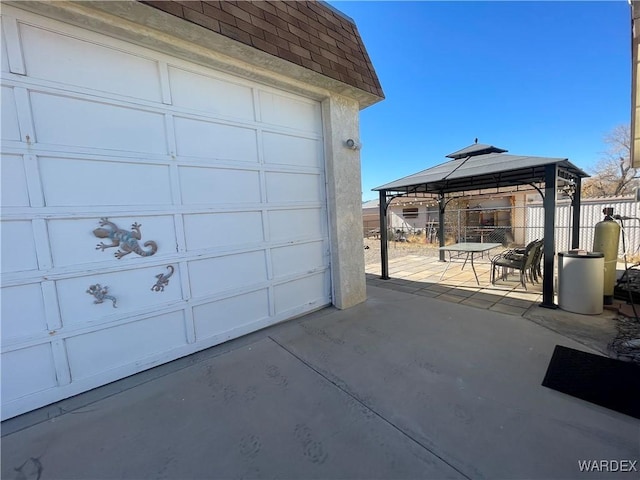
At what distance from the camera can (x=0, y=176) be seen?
181cm

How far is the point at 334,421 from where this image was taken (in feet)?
5.83

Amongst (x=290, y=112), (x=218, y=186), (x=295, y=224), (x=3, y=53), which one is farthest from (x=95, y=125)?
(x=295, y=224)

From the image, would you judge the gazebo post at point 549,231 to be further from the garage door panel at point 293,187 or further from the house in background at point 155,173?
the garage door panel at point 293,187

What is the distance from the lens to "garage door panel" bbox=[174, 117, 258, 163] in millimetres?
2621

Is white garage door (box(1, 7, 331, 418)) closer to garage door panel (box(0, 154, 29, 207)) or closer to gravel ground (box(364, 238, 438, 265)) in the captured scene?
garage door panel (box(0, 154, 29, 207))

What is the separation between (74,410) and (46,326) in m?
0.70

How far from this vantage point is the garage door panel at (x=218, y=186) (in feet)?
8.71

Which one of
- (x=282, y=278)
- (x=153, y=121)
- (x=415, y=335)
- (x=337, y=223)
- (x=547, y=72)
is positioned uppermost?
(x=547, y=72)

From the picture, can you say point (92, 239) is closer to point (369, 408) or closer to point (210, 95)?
point (210, 95)

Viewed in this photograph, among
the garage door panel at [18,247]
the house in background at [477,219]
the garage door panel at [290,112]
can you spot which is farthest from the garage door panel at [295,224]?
the house in background at [477,219]

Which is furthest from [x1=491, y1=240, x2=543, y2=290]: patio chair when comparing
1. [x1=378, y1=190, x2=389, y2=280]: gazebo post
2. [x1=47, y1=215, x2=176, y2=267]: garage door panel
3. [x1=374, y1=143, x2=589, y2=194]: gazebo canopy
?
[x1=47, y1=215, x2=176, y2=267]: garage door panel

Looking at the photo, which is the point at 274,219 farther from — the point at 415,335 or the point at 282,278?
the point at 415,335

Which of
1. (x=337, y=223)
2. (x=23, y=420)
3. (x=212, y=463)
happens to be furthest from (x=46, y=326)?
(x=337, y=223)

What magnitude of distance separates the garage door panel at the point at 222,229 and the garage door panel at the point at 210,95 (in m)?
1.16
